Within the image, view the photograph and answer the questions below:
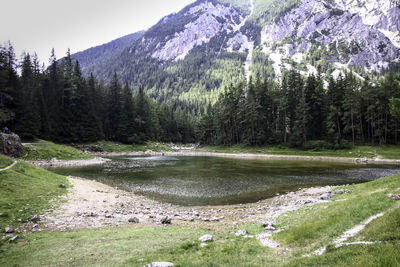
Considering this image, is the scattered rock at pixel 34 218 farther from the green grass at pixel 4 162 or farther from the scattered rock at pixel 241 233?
the scattered rock at pixel 241 233

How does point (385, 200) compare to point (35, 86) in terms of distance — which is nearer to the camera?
point (385, 200)

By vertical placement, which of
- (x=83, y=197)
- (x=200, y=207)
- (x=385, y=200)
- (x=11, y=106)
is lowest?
(x=200, y=207)

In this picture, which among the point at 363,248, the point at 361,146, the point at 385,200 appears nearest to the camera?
the point at 363,248

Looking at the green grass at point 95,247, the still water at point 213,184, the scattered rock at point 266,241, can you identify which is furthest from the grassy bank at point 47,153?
the scattered rock at point 266,241

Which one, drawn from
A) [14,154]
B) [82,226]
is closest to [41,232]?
[82,226]

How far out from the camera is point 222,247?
33.8 ft

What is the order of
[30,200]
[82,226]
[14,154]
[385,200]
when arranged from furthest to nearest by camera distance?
[14,154] < [30,200] < [82,226] < [385,200]

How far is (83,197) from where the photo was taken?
74.1 feet

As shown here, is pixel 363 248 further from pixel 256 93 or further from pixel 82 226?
pixel 256 93

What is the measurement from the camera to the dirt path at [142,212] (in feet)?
52.3

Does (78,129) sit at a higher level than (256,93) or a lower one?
lower

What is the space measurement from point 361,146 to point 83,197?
247 ft

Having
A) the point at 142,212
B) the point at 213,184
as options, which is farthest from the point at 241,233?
the point at 213,184

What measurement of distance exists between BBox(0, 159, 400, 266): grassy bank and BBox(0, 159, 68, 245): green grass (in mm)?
806
